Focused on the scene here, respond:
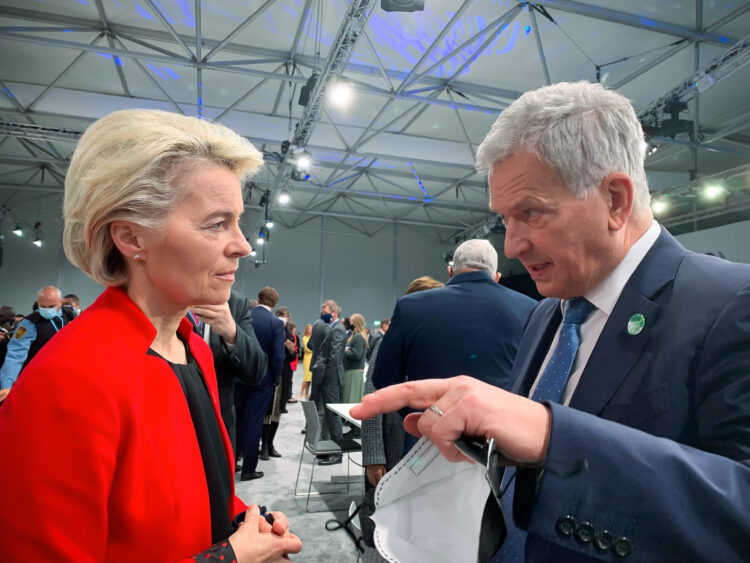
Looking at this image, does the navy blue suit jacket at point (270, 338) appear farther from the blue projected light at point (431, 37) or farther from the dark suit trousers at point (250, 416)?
the blue projected light at point (431, 37)

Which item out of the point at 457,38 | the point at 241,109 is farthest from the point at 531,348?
the point at 241,109

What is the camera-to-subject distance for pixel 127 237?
3.56 feet

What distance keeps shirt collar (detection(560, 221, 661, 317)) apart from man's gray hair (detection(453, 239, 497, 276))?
1666mm

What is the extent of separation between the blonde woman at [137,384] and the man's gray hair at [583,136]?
0.74 m

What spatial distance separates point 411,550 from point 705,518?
16.4 inches

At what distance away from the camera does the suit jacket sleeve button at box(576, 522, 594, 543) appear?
0.60 m

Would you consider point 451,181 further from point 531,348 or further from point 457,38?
point 531,348

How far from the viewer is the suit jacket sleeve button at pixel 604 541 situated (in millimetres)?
592

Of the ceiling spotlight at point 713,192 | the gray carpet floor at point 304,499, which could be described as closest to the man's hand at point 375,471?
the gray carpet floor at point 304,499

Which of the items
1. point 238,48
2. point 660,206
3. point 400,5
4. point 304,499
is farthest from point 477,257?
point 660,206

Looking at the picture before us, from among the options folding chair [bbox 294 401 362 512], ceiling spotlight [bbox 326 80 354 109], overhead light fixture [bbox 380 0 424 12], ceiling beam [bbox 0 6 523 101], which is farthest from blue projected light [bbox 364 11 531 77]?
folding chair [bbox 294 401 362 512]

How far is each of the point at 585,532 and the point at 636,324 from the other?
363 millimetres

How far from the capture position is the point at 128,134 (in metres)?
1.06

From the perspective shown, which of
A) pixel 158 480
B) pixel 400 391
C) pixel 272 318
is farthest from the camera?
pixel 272 318
